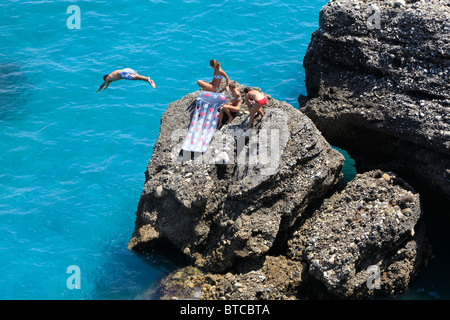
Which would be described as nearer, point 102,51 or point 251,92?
point 251,92

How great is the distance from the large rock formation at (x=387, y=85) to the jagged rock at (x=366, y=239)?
1.19m

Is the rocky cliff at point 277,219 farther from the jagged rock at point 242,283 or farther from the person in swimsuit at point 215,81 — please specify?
the person in swimsuit at point 215,81

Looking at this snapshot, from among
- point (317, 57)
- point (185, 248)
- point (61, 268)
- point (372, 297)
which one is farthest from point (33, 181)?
point (372, 297)

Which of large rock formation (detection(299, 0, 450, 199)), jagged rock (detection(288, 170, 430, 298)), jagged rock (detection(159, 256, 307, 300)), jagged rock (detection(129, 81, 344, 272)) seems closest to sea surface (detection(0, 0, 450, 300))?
jagged rock (detection(159, 256, 307, 300))

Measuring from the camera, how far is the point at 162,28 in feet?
82.4

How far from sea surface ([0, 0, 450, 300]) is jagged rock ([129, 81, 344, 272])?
1.24m

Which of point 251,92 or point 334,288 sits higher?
point 251,92

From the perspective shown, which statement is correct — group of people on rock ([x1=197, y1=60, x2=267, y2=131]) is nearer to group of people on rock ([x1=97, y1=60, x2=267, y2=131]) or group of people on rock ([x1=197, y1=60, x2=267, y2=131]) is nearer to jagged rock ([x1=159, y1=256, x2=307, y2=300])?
group of people on rock ([x1=97, y1=60, x2=267, y2=131])

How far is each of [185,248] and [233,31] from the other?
13761mm

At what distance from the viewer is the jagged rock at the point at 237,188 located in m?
13.8

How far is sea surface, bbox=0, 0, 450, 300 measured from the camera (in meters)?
15.2

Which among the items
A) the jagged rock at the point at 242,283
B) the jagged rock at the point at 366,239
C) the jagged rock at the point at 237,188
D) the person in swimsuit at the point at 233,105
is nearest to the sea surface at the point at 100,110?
Answer: the jagged rock at the point at 242,283

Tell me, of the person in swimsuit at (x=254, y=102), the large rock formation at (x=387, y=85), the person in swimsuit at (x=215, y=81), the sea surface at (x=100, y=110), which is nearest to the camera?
the large rock formation at (x=387, y=85)
